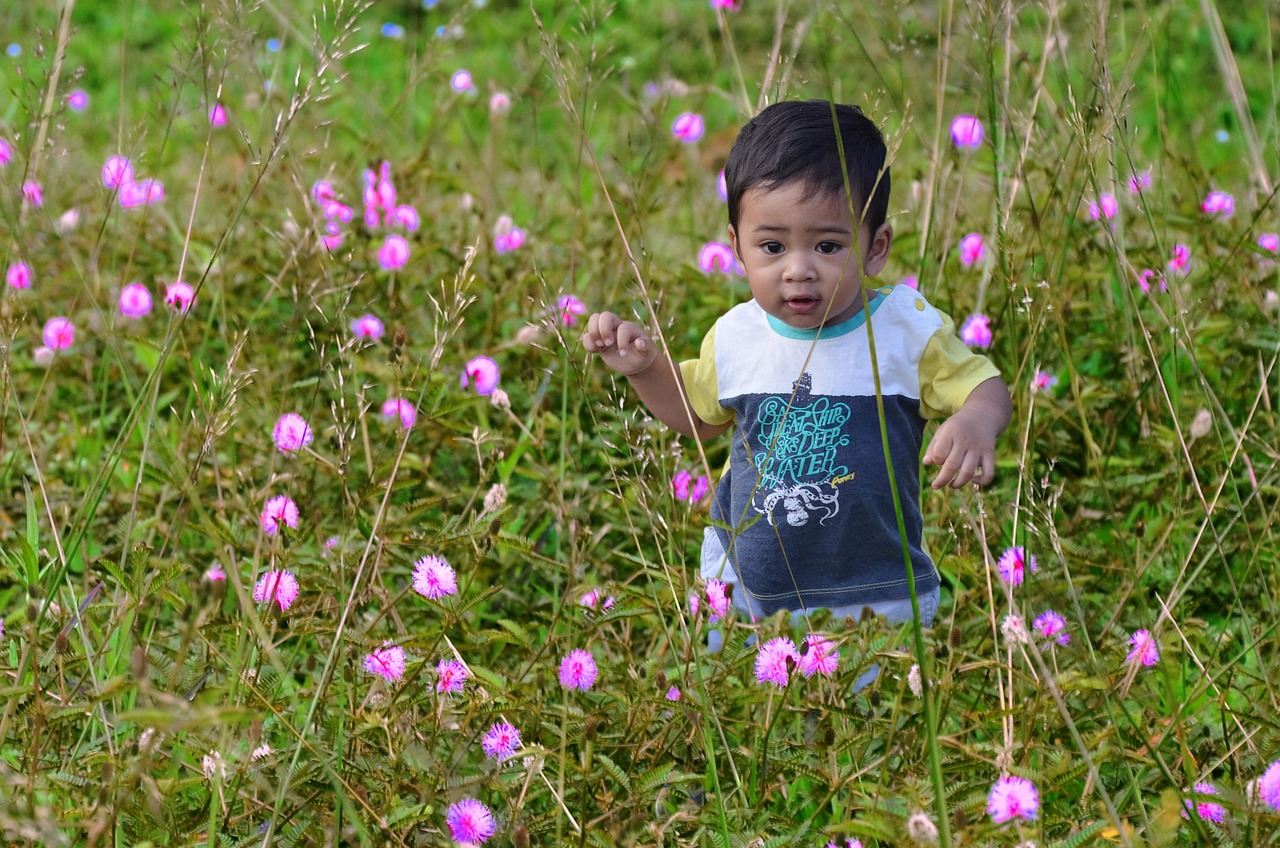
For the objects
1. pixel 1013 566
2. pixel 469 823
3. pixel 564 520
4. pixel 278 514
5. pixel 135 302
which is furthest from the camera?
pixel 135 302

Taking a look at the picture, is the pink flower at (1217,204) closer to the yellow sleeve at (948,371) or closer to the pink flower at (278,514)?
the yellow sleeve at (948,371)

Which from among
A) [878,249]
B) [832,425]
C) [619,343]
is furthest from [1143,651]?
[619,343]

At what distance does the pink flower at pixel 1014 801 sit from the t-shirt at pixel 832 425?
1.38 ft

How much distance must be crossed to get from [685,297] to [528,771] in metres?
1.46

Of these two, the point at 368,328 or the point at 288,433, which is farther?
the point at 368,328

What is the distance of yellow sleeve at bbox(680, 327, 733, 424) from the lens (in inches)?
62.5

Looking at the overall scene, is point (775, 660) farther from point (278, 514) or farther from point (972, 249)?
point (972, 249)

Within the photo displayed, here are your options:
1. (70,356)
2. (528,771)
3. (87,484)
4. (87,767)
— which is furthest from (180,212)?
(528,771)

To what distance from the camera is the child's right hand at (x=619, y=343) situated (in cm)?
147

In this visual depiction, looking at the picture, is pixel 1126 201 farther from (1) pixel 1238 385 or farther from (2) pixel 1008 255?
(2) pixel 1008 255

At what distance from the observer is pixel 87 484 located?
2133mm

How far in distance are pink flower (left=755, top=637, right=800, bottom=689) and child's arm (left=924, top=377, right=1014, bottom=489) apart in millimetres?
240

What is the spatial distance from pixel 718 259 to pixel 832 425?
1.02 metres

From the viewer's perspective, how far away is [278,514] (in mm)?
1453
